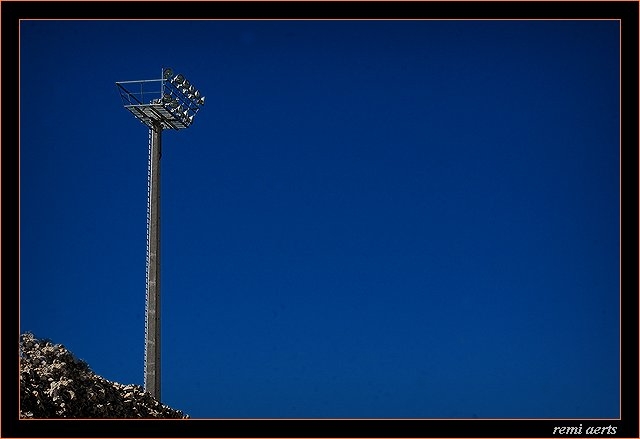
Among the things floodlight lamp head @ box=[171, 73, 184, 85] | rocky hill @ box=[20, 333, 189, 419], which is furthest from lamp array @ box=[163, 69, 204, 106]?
rocky hill @ box=[20, 333, 189, 419]

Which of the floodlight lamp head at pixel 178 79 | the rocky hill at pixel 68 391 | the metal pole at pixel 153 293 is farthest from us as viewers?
the floodlight lamp head at pixel 178 79

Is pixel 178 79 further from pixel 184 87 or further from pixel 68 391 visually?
pixel 68 391

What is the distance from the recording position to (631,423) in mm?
16984

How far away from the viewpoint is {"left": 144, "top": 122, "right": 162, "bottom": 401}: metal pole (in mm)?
30984

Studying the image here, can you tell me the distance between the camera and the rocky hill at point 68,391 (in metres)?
23.2

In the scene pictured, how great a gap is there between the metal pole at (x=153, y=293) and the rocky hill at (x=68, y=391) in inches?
30.0

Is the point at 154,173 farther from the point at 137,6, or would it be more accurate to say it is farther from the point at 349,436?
the point at 349,436

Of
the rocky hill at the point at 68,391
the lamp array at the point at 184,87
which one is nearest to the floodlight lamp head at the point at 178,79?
the lamp array at the point at 184,87

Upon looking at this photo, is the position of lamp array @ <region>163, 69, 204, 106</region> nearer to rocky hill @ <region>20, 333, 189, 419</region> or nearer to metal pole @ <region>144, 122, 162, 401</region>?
metal pole @ <region>144, 122, 162, 401</region>

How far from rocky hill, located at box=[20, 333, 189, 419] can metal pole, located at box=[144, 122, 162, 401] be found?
0.76 meters

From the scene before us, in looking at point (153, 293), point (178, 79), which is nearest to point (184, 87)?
point (178, 79)

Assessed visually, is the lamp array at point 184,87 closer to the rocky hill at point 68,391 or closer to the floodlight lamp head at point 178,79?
the floodlight lamp head at point 178,79

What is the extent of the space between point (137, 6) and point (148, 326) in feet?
56.0

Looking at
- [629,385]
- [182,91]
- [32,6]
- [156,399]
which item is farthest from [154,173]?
[629,385]
